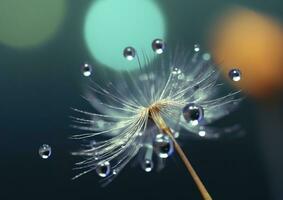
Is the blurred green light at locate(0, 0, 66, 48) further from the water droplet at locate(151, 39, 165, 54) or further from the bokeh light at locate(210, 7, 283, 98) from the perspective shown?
the water droplet at locate(151, 39, 165, 54)

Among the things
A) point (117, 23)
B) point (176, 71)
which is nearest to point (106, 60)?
point (117, 23)

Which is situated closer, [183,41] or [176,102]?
[176,102]

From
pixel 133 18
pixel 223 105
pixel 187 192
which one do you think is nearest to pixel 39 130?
pixel 133 18

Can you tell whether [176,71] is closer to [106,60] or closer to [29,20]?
[106,60]

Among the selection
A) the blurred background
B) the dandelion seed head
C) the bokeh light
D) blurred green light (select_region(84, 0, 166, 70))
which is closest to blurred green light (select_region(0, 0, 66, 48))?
the blurred background

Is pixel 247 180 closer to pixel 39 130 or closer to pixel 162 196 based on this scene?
pixel 162 196

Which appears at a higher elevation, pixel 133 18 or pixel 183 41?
pixel 133 18

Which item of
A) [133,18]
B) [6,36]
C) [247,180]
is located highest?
[6,36]

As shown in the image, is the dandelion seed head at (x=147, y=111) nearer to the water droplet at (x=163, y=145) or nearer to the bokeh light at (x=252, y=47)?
the water droplet at (x=163, y=145)
